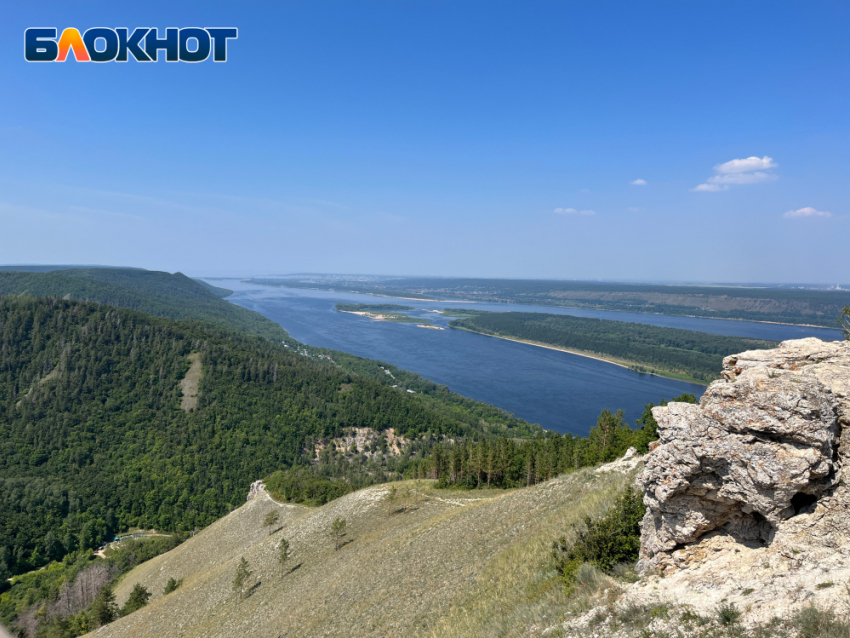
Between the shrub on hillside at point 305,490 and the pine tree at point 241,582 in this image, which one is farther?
the shrub on hillside at point 305,490

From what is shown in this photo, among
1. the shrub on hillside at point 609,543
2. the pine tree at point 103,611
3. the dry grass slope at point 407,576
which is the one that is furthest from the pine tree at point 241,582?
the shrub on hillside at point 609,543

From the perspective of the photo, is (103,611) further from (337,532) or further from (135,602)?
(337,532)

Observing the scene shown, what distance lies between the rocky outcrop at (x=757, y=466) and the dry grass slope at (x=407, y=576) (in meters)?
4.39

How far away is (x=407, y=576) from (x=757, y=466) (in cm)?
1878

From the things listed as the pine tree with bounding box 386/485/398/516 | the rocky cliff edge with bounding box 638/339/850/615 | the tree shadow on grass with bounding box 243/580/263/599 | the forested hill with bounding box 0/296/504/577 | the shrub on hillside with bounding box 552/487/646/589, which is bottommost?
the forested hill with bounding box 0/296/504/577

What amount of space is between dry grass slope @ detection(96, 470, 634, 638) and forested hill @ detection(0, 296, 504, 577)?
64321 mm

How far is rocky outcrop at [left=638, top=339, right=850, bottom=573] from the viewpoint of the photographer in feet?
32.8

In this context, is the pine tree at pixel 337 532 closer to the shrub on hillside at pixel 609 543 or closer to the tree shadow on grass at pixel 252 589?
the tree shadow on grass at pixel 252 589

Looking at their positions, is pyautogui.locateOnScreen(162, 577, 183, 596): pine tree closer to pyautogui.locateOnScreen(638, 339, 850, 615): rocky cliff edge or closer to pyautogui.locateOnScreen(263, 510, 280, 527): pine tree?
pyautogui.locateOnScreen(263, 510, 280, 527): pine tree

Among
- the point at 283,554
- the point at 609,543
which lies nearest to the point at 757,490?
the point at 609,543

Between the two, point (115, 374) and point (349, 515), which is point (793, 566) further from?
point (115, 374)

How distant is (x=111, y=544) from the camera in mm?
86062

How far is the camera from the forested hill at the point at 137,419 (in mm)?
91688

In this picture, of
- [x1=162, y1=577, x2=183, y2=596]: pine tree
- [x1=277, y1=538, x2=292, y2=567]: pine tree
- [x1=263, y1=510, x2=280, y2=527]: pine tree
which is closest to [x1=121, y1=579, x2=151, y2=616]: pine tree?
[x1=162, y1=577, x2=183, y2=596]: pine tree
